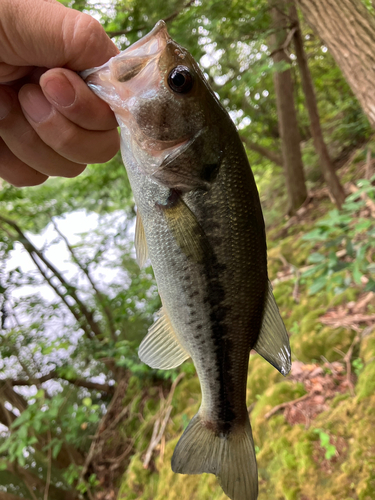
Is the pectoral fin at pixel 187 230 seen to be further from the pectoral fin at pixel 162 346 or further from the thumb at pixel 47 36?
the thumb at pixel 47 36

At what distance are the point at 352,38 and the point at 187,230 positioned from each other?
8.32 ft

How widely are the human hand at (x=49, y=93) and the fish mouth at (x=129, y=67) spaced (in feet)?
0.50

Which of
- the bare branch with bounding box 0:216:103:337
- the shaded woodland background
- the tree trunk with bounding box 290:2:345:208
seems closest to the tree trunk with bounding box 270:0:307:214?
the shaded woodland background

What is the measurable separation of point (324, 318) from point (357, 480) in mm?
1535

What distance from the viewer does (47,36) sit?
1.11m

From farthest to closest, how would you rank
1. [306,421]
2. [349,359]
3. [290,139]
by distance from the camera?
[290,139], [349,359], [306,421]

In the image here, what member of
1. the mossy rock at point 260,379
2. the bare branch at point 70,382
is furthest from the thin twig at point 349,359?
the bare branch at point 70,382

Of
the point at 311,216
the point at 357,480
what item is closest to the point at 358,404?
the point at 357,480

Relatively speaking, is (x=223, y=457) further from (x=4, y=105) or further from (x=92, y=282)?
(x=92, y=282)

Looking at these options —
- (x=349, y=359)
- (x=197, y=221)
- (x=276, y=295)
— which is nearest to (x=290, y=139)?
(x=276, y=295)

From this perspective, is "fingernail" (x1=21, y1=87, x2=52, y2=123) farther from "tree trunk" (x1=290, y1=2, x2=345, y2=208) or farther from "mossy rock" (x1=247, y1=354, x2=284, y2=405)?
"tree trunk" (x1=290, y1=2, x2=345, y2=208)

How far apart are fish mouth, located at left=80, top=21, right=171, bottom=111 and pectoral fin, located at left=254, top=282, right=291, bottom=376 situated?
32.2 inches

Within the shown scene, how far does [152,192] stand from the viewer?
43.8 inches

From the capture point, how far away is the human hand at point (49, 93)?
111 cm
